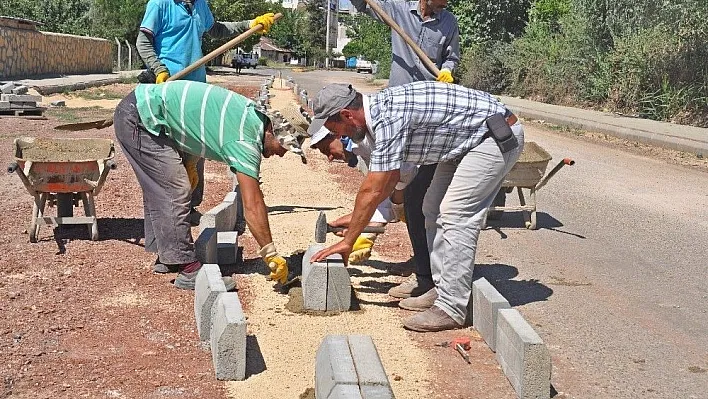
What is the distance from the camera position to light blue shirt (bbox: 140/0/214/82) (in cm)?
725

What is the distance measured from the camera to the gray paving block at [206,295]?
4887 millimetres

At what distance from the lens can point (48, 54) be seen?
36156mm

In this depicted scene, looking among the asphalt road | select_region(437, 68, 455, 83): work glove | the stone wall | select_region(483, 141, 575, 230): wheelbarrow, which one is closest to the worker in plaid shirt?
the asphalt road

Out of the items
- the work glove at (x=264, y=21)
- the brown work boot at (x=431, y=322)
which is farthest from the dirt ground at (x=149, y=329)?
the work glove at (x=264, y=21)

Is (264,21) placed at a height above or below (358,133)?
above

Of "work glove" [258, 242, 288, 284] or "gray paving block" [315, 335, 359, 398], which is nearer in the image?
"gray paving block" [315, 335, 359, 398]

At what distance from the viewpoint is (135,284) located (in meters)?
6.19

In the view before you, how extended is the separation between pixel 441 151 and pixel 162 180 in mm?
2029

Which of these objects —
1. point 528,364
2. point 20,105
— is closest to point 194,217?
point 528,364

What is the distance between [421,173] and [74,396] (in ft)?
9.16

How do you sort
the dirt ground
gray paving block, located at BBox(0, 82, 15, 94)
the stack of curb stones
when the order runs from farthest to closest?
gray paving block, located at BBox(0, 82, 15, 94) < the stack of curb stones < the dirt ground

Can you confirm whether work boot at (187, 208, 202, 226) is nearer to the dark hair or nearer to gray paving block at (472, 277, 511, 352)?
the dark hair

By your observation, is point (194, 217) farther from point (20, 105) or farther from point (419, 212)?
point (20, 105)

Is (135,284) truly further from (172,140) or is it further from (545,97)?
(545,97)
